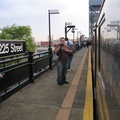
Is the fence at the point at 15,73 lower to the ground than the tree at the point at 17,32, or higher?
lower

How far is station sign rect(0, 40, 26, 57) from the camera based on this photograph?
5202 millimetres

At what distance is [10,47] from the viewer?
222 inches

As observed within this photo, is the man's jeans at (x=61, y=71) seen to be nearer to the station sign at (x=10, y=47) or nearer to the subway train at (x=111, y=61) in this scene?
the station sign at (x=10, y=47)

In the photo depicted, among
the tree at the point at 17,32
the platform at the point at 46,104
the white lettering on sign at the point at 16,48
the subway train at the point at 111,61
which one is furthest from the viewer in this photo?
the tree at the point at 17,32

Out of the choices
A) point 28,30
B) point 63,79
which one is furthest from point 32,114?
point 28,30

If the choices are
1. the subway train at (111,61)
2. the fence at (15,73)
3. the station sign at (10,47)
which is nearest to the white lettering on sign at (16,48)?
the station sign at (10,47)

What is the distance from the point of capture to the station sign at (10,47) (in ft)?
17.1

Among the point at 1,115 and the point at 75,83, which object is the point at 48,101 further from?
the point at 75,83

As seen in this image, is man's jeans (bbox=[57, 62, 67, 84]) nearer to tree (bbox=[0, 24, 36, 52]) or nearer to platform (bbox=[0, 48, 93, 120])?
platform (bbox=[0, 48, 93, 120])

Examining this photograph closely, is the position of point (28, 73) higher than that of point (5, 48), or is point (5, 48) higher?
point (5, 48)

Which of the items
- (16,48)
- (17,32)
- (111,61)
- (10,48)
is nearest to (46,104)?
(10,48)

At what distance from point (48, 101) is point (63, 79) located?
1.97 meters

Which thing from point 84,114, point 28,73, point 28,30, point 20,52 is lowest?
point 84,114

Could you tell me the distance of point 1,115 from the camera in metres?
3.81
